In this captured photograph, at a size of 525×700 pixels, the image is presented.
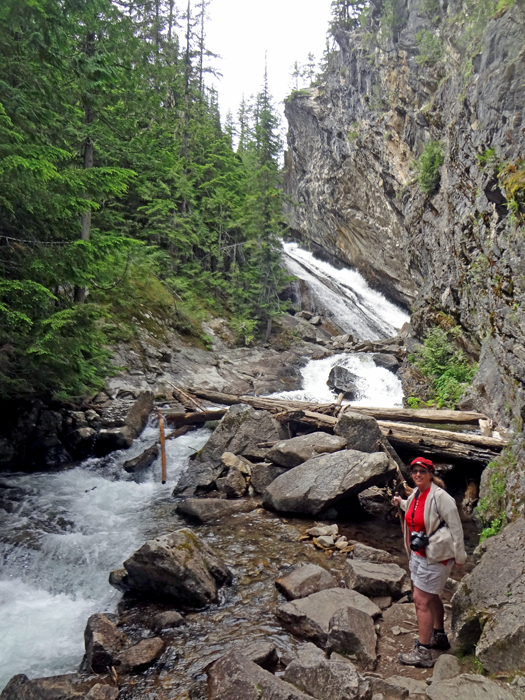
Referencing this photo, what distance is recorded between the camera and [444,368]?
48.6ft

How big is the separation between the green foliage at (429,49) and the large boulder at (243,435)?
19290 mm

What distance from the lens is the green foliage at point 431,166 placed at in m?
15.7

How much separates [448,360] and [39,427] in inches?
532

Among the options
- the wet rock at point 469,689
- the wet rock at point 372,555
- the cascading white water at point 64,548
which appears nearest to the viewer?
the wet rock at point 469,689

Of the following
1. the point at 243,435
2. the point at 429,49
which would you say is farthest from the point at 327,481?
the point at 429,49

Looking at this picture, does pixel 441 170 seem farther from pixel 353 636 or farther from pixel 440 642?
pixel 353 636

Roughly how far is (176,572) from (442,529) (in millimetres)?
3726

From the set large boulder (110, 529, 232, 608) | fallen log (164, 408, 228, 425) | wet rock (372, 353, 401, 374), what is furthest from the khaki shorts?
wet rock (372, 353, 401, 374)

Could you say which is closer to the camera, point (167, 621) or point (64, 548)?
point (167, 621)

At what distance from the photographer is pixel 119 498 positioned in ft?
32.4

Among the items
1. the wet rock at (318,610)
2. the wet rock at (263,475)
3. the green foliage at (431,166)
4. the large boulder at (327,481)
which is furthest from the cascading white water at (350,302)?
the wet rock at (318,610)

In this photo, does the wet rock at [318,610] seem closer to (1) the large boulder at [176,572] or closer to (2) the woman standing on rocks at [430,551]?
(2) the woman standing on rocks at [430,551]

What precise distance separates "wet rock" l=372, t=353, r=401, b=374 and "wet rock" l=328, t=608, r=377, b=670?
17.3 m

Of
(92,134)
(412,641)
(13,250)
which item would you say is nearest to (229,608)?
(412,641)
